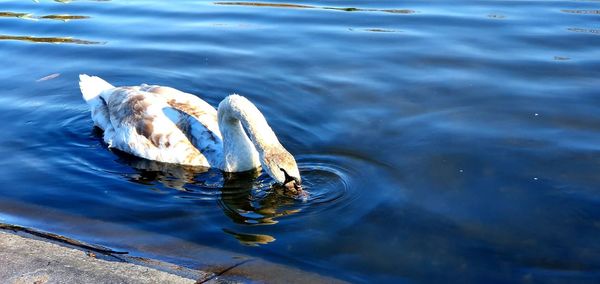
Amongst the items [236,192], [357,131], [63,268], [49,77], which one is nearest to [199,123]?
[236,192]

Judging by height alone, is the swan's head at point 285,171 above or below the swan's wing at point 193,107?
below

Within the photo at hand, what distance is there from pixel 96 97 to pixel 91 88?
17 centimetres

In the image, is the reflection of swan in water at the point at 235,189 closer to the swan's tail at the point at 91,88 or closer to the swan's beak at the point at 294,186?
the swan's beak at the point at 294,186

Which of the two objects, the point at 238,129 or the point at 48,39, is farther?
the point at 48,39

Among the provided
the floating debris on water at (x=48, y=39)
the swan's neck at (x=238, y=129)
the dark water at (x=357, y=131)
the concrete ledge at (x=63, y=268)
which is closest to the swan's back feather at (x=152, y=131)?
the dark water at (x=357, y=131)

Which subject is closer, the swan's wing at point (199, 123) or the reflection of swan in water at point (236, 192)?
the reflection of swan in water at point (236, 192)

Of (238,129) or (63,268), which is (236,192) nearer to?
(238,129)

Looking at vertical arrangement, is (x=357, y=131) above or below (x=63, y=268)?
above

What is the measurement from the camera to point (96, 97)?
34.9ft

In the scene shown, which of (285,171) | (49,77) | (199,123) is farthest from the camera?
(49,77)

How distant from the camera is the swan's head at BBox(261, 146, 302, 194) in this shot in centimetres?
794

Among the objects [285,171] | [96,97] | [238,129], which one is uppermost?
[96,97]

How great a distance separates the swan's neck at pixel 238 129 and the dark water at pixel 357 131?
222 millimetres

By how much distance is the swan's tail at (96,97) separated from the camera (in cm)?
1038
